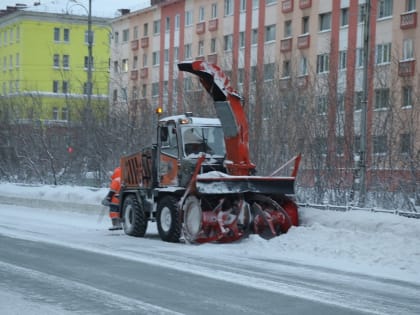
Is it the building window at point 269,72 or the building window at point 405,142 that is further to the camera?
the building window at point 269,72

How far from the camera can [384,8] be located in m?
44.5

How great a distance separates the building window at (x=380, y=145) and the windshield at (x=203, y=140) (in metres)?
9.30

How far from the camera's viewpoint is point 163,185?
60.3 ft

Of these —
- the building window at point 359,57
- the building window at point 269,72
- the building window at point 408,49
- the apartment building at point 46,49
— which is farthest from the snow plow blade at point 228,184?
the apartment building at point 46,49

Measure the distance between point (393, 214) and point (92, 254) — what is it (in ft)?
19.5

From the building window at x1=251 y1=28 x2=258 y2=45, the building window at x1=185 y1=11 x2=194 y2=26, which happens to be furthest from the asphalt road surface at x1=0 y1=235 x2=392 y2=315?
the building window at x1=185 y1=11 x2=194 y2=26

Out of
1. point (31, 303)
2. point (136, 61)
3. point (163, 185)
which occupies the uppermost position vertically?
point (136, 61)

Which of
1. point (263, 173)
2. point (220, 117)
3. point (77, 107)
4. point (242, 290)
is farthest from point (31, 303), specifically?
point (77, 107)

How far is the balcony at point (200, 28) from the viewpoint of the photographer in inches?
2356

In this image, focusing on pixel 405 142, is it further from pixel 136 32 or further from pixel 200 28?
pixel 136 32

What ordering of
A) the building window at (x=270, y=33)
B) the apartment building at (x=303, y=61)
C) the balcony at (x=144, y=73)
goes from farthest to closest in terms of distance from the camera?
the balcony at (x=144, y=73), the building window at (x=270, y=33), the apartment building at (x=303, y=61)

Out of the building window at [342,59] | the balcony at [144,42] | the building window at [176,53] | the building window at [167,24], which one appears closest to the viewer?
the building window at [342,59]

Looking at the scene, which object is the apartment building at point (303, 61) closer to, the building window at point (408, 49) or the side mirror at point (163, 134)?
Result: the building window at point (408, 49)

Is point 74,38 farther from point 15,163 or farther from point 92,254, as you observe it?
point 92,254
